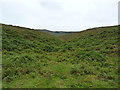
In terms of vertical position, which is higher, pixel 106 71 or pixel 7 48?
pixel 7 48

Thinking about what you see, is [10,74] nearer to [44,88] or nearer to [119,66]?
[44,88]

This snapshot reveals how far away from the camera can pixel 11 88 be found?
52.2 ft

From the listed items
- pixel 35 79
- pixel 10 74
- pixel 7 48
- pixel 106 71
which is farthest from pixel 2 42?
pixel 106 71

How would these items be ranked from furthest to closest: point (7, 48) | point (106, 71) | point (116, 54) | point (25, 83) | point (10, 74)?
1. point (7, 48)
2. point (116, 54)
3. point (106, 71)
4. point (10, 74)
5. point (25, 83)

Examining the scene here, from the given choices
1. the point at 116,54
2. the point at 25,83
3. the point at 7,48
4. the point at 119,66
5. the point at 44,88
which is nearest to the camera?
the point at 44,88

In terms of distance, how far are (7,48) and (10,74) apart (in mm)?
13844

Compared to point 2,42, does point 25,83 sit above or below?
below

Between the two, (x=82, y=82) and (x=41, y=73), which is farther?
(x=41, y=73)

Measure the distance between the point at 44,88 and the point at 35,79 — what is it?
8.64 ft

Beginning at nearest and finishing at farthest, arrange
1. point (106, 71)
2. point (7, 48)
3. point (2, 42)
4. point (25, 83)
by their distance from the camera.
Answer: point (25, 83) → point (106, 71) → point (7, 48) → point (2, 42)

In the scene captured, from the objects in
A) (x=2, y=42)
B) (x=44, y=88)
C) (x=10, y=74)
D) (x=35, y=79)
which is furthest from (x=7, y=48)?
(x=44, y=88)

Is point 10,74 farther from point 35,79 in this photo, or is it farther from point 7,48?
point 7,48

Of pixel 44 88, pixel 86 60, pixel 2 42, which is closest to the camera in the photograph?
pixel 44 88

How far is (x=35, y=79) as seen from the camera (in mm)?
17938
